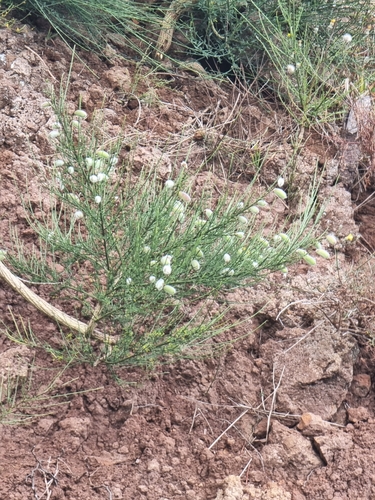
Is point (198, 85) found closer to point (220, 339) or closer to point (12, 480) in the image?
point (220, 339)

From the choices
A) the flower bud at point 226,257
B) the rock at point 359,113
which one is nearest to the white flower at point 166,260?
the flower bud at point 226,257

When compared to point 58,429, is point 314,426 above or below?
above

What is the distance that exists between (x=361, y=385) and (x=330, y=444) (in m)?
0.39

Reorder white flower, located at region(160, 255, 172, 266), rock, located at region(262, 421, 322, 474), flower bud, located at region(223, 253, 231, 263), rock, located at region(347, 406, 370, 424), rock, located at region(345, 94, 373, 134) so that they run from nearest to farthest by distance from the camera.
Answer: white flower, located at region(160, 255, 172, 266), flower bud, located at region(223, 253, 231, 263), rock, located at region(262, 421, 322, 474), rock, located at region(347, 406, 370, 424), rock, located at region(345, 94, 373, 134)

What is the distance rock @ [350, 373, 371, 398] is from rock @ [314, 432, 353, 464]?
281 millimetres

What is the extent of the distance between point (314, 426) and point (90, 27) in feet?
7.62

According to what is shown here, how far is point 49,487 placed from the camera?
2.42m

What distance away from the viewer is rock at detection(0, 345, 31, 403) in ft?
8.57

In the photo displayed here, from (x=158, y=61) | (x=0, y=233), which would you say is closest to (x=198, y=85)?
(x=158, y=61)

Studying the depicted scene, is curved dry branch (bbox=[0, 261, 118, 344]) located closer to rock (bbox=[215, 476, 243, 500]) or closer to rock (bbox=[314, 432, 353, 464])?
rock (bbox=[215, 476, 243, 500])

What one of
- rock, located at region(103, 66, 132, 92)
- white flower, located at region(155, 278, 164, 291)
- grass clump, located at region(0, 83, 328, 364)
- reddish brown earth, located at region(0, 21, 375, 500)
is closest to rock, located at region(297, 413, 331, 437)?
reddish brown earth, located at region(0, 21, 375, 500)

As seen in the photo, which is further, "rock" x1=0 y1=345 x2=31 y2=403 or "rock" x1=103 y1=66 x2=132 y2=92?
"rock" x1=103 y1=66 x2=132 y2=92

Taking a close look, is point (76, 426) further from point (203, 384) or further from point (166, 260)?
point (166, 260)

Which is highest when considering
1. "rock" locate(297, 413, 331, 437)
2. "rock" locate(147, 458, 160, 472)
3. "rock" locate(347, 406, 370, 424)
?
"rock" locate(347, 406, 370, 424)
